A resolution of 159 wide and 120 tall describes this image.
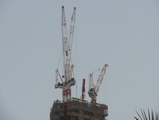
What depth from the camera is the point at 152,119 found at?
112ft
